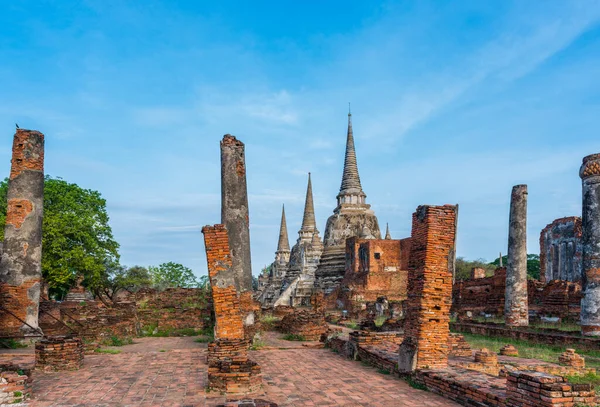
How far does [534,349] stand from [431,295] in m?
5.80

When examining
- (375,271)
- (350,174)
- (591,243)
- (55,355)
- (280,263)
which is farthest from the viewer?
(280,263)

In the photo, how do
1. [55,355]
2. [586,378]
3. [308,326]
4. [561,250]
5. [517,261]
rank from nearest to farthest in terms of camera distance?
1. [586,378]
2. [55,355]
3. [308,326]
4. [517,261]
5. [561,250]

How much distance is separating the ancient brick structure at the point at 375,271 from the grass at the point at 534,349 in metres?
17.6

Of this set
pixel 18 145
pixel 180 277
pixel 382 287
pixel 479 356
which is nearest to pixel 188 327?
pixel 18 145

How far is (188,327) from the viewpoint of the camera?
17234mm

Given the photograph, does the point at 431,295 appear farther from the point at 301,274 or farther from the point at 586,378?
the point at 301,274

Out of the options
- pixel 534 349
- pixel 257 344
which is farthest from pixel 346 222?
pixel 534 349

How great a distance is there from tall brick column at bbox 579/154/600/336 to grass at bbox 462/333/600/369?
1.90 metres

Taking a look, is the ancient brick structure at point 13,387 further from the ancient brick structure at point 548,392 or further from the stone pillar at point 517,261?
the stone pillar at point 517,261

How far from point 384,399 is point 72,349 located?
5.63 meters

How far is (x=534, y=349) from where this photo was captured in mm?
12055

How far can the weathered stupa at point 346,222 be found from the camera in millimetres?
39000

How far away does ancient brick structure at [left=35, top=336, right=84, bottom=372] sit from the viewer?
8.96 metres

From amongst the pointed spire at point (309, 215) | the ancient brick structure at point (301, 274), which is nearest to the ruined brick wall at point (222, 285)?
the ancient brick structure at point (301, 274)
